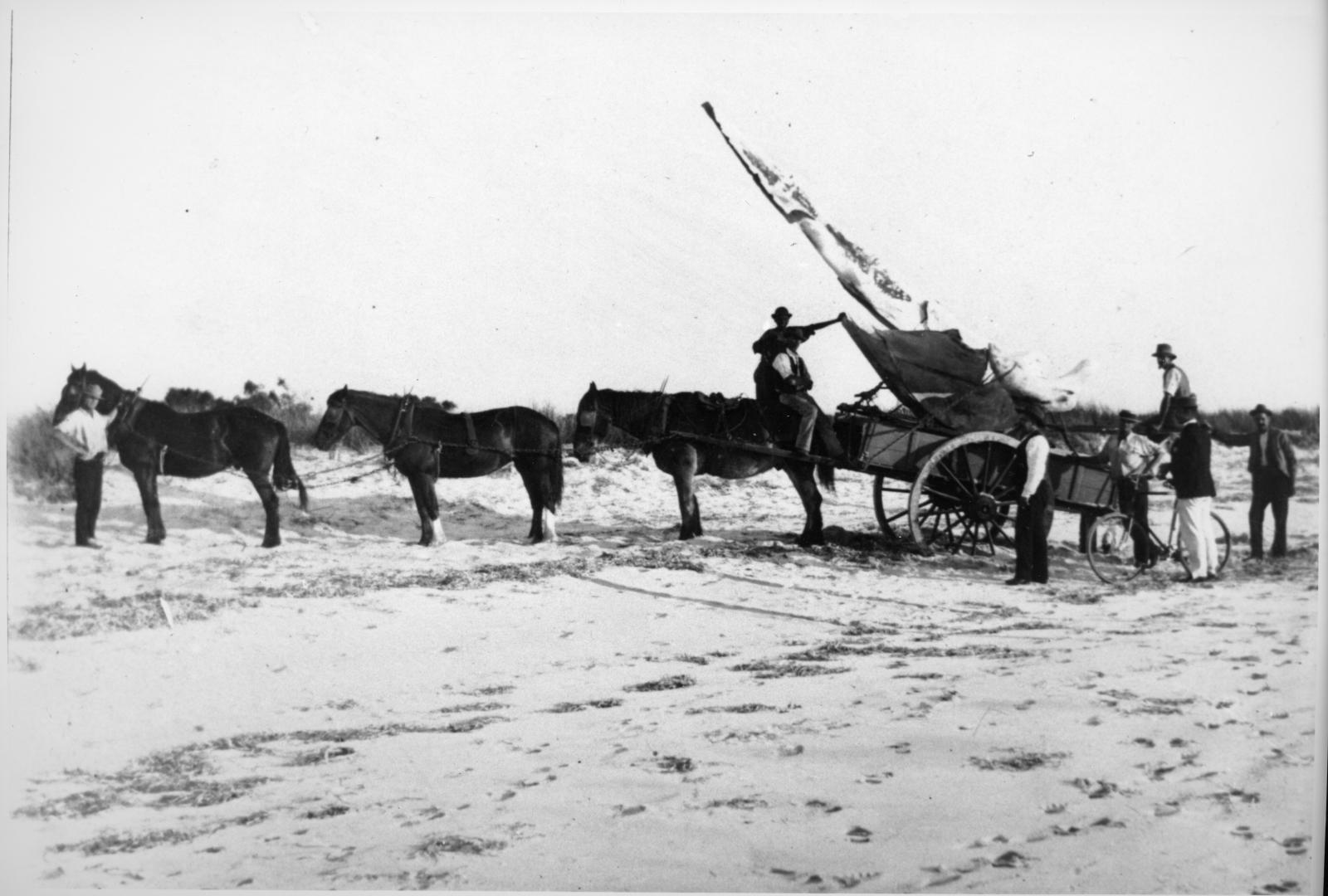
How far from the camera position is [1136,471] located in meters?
4.26

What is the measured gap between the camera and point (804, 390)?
4.43 m

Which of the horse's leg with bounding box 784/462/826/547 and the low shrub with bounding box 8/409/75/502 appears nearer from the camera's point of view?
the low shrub with bounding box 8/409/75/502

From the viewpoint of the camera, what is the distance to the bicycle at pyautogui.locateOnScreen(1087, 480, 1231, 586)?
13.6ft

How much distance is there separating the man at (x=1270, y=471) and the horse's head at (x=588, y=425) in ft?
7.84

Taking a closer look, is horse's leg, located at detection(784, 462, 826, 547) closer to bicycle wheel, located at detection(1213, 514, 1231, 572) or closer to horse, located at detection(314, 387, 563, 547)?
horse, located at detection(314, 387, 563, 547)

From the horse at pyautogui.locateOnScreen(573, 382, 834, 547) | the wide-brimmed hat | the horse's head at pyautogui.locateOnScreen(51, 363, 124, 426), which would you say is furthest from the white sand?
the wide-brimmed hat

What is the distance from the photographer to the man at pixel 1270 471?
13.4 ft

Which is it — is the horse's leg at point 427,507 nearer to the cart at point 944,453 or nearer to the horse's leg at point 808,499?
the horse's leg at point 808,499

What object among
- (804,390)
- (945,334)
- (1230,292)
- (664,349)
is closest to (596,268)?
(664,349)

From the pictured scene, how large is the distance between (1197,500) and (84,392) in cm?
418

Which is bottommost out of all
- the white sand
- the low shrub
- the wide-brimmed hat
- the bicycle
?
the white sand

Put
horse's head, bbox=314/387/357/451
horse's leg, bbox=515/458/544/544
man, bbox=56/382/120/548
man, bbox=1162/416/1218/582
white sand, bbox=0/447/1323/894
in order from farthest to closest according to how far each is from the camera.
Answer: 1. horse's leg, bbox=515/458/544/544
2. horse's head, bbox=314/387/357/451
3. man, bbox=1162/416/1218/582
4. man, bbox=56/382/120/548
5. white sand, bbox=0/447/1323/894

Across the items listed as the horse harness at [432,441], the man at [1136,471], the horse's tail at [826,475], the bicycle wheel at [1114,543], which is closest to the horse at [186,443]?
the horse harness at [432,441]

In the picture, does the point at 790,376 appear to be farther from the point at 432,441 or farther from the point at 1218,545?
the point at 1218,545
